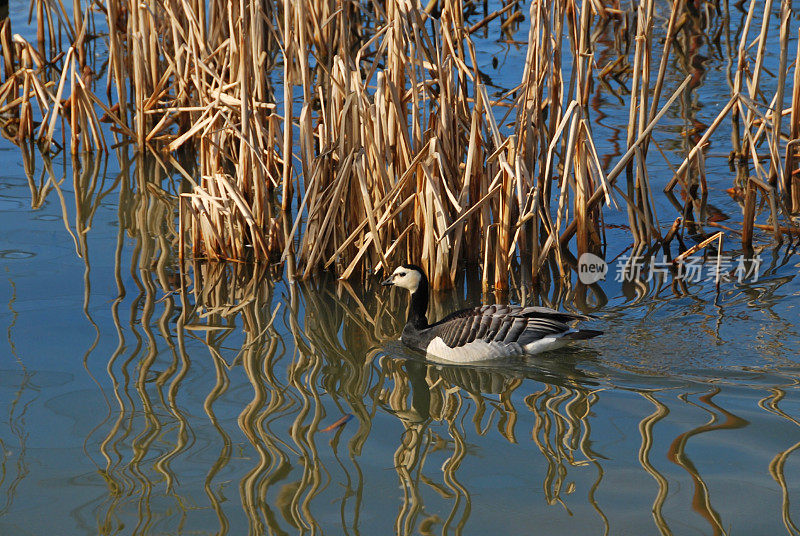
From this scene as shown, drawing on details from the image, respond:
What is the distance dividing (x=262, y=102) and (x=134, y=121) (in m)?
4.26

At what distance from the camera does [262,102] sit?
772 cm

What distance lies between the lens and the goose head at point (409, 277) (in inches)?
277

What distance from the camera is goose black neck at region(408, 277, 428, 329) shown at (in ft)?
23.4

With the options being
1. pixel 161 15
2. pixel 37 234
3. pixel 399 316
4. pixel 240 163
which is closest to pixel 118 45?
pixel 161 15

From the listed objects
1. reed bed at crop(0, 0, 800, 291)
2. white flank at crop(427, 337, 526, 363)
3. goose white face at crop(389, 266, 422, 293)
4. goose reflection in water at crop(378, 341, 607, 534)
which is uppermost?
reed bed at crop(0, 0, 800, 291)

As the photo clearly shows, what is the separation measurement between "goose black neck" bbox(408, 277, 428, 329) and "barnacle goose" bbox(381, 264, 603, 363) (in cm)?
27

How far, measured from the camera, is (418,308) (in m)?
7.16

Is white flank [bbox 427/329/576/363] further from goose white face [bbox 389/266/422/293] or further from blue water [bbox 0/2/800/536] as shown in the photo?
goose white face [bbox 389/266/422/293]

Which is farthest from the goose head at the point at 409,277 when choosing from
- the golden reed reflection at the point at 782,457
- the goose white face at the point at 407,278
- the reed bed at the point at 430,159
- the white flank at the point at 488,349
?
the golden reed reflection at the point at 782,457

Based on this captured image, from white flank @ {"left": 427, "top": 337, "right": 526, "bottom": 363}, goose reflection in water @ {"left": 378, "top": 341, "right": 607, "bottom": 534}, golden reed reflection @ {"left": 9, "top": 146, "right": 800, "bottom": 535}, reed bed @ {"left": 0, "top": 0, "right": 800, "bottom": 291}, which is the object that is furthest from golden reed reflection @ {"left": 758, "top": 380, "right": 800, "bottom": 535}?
reed bed @ {"left": 0, "top": 0, "right": 800, "bottom": 291}

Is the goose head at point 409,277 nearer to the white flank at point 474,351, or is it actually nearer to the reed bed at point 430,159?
the reed bed at point 430,159

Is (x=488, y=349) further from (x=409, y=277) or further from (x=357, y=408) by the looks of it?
(x=357, y=408)

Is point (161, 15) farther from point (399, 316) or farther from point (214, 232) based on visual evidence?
point (399, 316)

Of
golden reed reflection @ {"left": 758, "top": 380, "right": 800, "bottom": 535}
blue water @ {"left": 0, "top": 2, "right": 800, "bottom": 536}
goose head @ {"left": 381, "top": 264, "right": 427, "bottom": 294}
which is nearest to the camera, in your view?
golden reed reflection @ {"left": 758, "top": 380, "right": 800, "bottom": 535}
